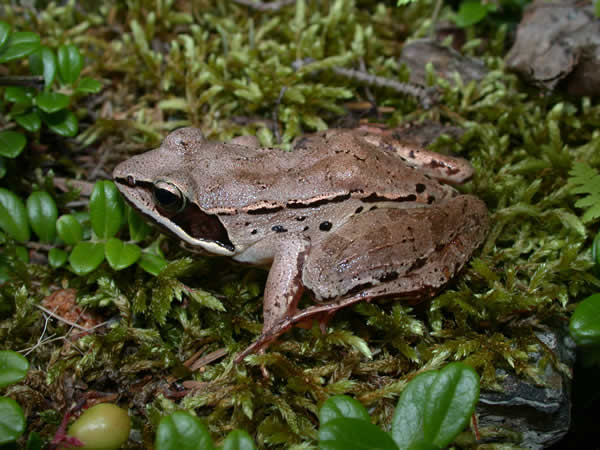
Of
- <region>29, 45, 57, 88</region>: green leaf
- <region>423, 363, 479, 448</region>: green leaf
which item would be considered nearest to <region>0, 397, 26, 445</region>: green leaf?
<region>423, 363, 479, 448</region>: green leaf

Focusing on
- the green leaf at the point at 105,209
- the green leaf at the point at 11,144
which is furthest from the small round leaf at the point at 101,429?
the green leaf at the point at 11,144

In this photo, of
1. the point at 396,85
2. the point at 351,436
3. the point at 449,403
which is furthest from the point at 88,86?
the point at 449,403

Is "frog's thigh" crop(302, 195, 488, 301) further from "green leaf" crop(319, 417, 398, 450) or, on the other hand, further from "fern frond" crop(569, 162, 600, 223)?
"green leaf" crop(319, 417, 398, 450)

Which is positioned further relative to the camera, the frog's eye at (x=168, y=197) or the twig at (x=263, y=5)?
the twig at (x=263, y=5)

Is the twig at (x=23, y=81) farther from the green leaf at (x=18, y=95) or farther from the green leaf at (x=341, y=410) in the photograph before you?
the green leaf at (x=341, y=410)

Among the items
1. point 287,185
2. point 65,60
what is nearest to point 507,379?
point 287,185

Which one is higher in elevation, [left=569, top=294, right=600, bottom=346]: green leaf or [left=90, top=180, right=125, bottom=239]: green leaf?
[left=569, top=294, right=600, bottom=346]: green leaf
